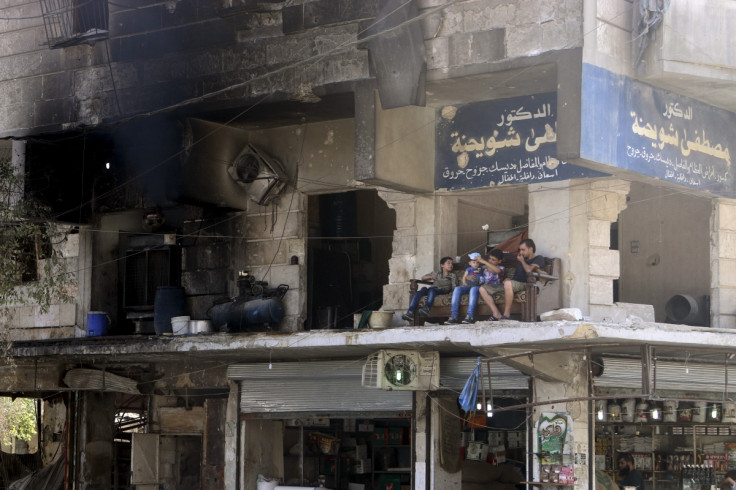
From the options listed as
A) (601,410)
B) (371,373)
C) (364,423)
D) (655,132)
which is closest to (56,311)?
(364,423)

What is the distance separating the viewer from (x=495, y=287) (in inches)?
547

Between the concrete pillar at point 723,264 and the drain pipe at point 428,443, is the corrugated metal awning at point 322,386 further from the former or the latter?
the concrete pillar at point 723,264

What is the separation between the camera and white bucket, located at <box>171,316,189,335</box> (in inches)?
650

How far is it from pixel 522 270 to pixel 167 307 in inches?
232

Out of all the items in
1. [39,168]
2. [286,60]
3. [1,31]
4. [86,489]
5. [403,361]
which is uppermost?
[1,31]

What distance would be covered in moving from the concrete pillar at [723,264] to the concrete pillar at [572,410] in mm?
2468

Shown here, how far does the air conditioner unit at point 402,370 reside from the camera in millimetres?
14547

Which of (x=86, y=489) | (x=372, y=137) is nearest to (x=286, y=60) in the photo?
(x=372, y=137)

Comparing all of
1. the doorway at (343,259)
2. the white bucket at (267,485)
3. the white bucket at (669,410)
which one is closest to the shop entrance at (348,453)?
the white bucket at (267,485)

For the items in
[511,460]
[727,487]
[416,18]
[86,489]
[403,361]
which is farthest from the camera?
[86,489]

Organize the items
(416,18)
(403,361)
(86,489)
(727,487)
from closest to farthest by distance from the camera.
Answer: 1. (416,18)
2. (403,361)
3. (727,487)
4. (86,489)

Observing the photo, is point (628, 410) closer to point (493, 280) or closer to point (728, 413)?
point (728, 413)

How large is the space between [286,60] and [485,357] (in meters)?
4.75

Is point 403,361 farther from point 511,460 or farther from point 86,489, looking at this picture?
point 86,489
